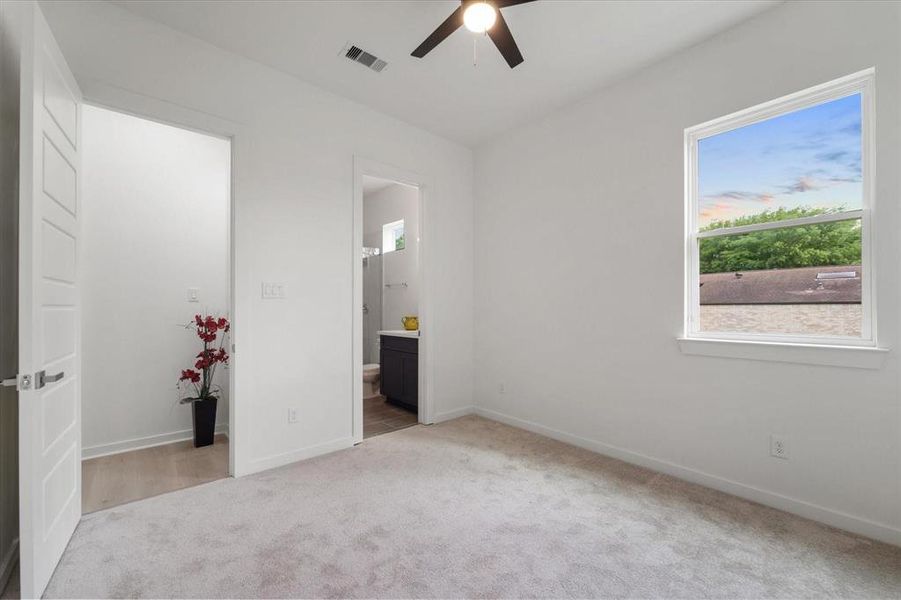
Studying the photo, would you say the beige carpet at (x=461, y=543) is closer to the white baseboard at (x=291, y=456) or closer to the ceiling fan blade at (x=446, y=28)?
the white baseboard at (x=291, y=456)

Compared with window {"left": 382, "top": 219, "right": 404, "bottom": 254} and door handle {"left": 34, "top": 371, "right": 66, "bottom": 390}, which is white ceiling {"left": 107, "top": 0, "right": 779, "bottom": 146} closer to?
door handle {"left": 34, "top": 371, "right": 66, "bottom": 390}

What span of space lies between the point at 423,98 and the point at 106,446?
3.79 meters

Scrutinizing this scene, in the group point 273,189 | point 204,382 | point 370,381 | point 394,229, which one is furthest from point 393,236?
point 204,382

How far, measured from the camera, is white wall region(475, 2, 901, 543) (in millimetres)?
2039

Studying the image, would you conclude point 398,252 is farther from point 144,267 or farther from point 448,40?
point 448,40

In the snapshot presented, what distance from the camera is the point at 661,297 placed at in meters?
2.85

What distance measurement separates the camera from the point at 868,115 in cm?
212

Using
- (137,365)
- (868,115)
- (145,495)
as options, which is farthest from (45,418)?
(868,115)

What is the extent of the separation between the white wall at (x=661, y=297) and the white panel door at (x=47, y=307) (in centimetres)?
320

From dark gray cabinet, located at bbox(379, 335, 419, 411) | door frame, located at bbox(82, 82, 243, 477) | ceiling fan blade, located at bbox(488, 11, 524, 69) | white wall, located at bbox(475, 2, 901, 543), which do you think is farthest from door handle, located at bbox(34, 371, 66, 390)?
white wall, located at bbox(475, 2, 901, 543)

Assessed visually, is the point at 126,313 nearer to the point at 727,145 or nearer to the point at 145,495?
the point at 145,495

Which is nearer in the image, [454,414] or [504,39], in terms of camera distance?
[504,39]

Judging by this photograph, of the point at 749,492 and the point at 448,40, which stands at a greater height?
the point at 448,40

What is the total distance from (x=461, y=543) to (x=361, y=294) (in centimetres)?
205
